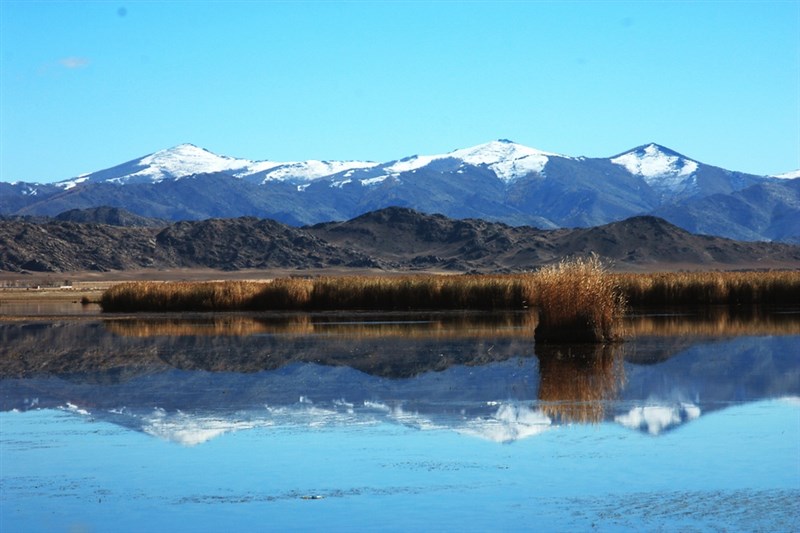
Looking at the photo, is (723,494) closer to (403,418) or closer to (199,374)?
(403,418)

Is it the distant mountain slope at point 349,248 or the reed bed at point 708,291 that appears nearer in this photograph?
the reed bed at point 708,291

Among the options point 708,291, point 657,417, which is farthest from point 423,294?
point 657,417

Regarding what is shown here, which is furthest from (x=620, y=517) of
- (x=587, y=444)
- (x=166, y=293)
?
(x=166, y=293)

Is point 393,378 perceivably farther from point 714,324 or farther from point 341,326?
point 714,324

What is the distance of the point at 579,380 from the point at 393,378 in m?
3.44

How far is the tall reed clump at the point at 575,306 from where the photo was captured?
2620 centimetres

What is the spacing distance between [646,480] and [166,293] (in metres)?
37.0

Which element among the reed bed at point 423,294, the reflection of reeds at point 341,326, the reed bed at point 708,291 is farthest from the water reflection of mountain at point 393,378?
the reed bed at point 708,291

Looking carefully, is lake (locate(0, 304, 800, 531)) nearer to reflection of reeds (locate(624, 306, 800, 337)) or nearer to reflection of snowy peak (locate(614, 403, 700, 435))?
reflection of snowy peak (locate(614, 403, 700, 435))

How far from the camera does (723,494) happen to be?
11.7 metres

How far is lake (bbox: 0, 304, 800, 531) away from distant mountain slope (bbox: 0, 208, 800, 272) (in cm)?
10027

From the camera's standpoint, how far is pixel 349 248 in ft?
480

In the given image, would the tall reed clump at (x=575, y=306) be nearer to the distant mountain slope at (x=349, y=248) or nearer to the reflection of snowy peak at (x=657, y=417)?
the reflection of snowy peak at (x=657, y=417)

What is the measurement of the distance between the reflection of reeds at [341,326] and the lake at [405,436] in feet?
11.2
